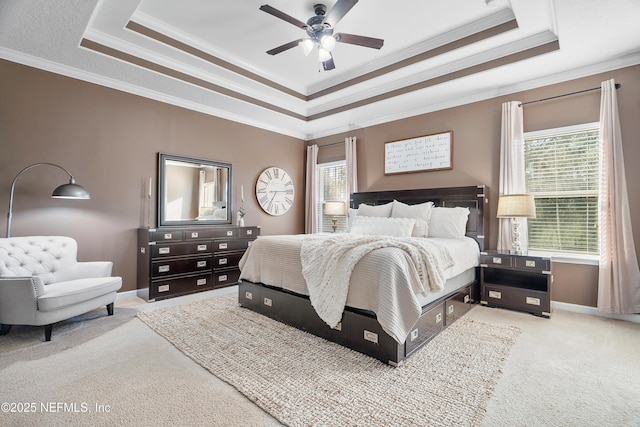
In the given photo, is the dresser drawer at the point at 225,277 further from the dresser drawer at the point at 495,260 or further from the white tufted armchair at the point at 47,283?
the dresser drawer at the point at 495,260

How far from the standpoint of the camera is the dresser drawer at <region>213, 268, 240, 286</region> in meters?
4.39

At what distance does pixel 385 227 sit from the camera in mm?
3844

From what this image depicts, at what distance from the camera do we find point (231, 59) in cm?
396

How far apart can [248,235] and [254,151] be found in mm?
1632

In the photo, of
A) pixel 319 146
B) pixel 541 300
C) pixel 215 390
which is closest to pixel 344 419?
pixel 215 390

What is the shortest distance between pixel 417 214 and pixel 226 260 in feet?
9.53

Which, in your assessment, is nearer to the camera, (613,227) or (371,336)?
(371,336)

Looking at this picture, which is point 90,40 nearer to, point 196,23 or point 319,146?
point 196,23

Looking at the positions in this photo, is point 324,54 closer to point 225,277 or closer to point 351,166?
point 351,166

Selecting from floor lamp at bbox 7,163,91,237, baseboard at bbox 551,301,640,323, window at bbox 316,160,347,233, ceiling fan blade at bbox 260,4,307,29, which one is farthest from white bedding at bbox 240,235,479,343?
window at bbox 316,160,347,233

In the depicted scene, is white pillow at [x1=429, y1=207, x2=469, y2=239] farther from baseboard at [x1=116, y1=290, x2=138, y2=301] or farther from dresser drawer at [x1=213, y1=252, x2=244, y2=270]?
baseboard at [x1=116, y1=290, x2=138, y2=301]

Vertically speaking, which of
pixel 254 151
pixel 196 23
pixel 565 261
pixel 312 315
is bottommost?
pixel 312 315

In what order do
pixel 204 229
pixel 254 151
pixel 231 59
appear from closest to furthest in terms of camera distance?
pixel 231 59 < pixel 204 229 < pixel 254 151

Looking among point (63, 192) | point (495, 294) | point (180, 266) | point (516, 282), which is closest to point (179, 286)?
point (180, 266)
